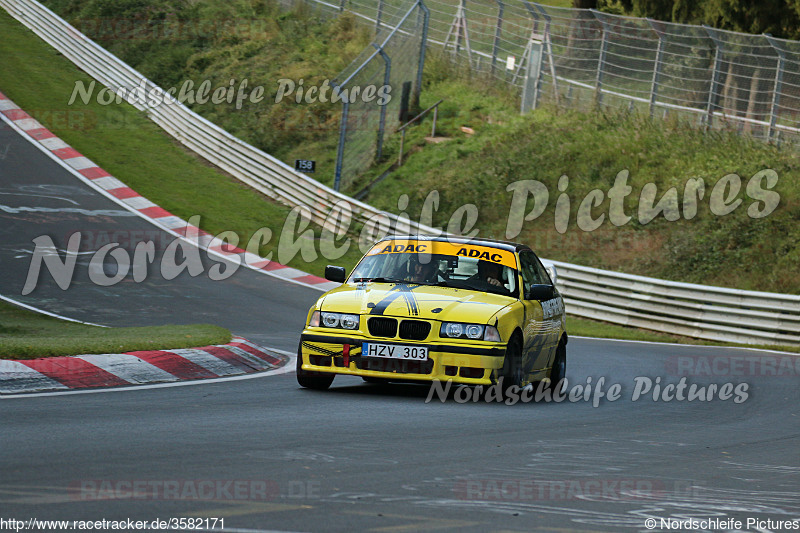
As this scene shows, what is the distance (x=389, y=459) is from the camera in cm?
647

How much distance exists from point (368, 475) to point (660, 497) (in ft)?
5.07

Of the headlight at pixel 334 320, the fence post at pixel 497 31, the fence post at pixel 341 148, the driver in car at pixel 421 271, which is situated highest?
the fence post at pixel 497 31

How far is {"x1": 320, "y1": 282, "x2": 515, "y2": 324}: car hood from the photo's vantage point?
9.52 metres

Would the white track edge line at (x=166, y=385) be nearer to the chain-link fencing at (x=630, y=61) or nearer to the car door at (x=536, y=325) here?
the car door at (x=536, y=325)

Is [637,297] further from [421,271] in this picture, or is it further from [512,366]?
[512,366]

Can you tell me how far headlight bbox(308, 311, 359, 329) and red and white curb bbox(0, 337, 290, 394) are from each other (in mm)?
1235

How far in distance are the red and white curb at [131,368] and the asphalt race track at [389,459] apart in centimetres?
42

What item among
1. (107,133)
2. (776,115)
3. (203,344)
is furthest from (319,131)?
(203,344)

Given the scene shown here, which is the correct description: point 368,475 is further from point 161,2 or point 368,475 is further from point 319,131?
point 161,2

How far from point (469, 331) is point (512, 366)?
24.6 inches

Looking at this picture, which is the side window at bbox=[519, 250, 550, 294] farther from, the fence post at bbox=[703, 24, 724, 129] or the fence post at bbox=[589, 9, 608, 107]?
the fence post at bbox=[589, 9, 608, 107]

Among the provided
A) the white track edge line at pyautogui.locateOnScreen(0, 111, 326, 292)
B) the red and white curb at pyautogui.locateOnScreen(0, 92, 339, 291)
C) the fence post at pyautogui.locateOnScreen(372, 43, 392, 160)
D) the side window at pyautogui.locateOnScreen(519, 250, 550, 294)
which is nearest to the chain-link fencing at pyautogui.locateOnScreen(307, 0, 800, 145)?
A: the fence post at pyautogui.locateOnScreen(372, 43, 392, 160)

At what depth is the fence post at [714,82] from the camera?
2698 cm

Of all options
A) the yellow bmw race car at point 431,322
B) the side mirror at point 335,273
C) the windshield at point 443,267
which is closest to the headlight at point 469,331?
the yellow bmw race car at point 431,322
